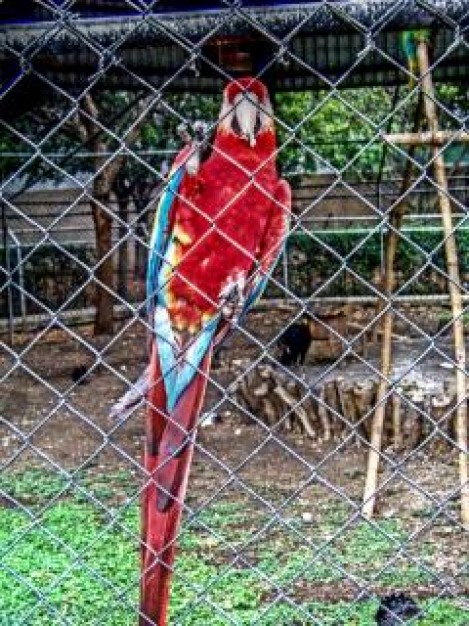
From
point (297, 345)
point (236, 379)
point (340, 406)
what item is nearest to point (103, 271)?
point (297, 345)

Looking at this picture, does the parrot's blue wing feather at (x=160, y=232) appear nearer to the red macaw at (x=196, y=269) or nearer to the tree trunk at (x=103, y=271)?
the red macaw at (x=196, y=269)

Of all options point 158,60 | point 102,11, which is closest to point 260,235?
point 102,11

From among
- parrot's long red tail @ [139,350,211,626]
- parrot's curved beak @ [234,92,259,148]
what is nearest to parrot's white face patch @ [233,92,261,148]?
parrot's curved beak @ [234,92,259,148]

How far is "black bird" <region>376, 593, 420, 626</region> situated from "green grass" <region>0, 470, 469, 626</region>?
0.08 m

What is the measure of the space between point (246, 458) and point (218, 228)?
0.84 metres

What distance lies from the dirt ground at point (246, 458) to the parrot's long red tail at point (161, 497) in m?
0.62

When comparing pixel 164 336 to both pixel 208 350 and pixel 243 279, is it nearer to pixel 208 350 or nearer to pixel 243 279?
pixel 208 350

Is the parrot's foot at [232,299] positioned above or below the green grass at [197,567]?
above

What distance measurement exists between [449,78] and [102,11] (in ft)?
12.5

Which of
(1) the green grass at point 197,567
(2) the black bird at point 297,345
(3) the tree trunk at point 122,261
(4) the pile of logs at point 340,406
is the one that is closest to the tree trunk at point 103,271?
(3) the tree trunk at point 122,261

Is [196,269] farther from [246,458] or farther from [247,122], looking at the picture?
[246,458]

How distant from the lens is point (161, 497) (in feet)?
8.19

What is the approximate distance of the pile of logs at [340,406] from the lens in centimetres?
545

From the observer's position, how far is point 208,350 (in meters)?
2.97
